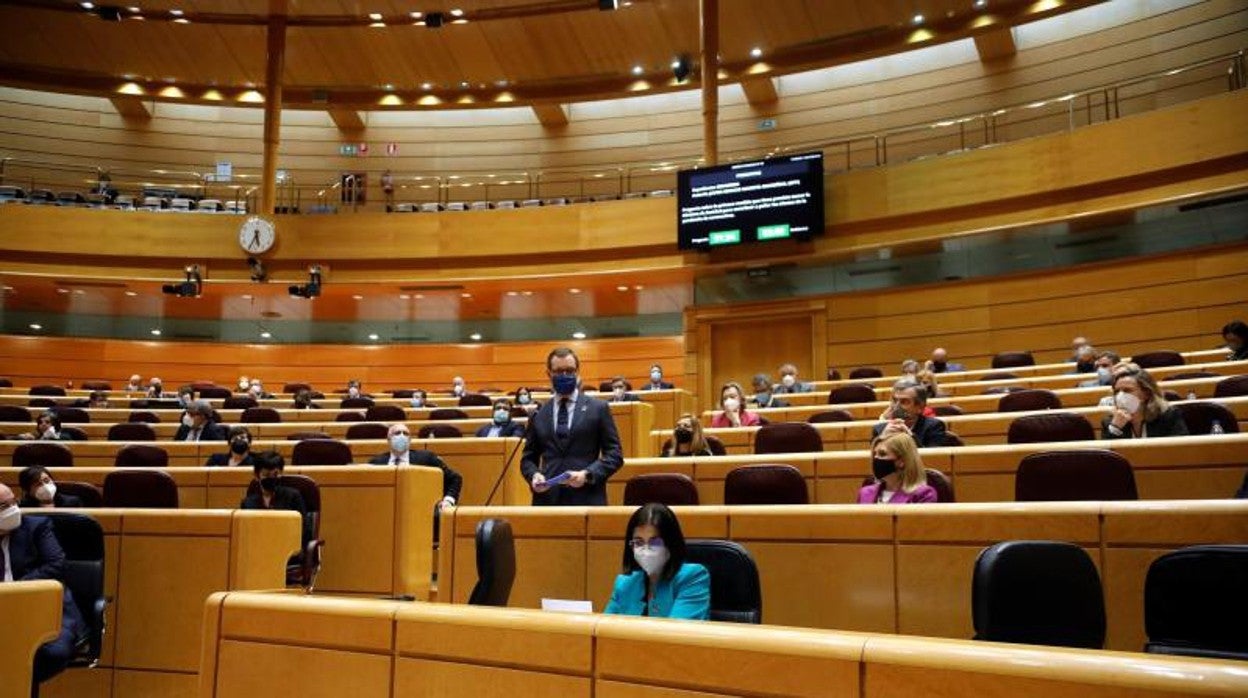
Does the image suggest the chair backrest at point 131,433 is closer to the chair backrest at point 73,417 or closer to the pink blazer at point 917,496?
the chair backrest at point 73,417

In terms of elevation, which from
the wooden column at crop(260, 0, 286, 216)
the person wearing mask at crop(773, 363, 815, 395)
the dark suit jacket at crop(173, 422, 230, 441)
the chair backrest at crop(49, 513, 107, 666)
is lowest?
the chair backrest at crop(49, 513, 107, 666)

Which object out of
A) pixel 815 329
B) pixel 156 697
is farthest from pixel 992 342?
pixel 156 697

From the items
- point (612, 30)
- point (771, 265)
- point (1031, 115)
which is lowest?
point (771, 265)

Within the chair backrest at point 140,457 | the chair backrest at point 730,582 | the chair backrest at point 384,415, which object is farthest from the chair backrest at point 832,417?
the chair backrest at point 140,457

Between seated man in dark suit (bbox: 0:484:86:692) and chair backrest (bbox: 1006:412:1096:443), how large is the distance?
454 cm

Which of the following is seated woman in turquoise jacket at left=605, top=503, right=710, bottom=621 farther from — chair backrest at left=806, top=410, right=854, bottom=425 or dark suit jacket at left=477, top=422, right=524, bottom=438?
dark suit jacket at left=477, top=422, right=524, bottom=438

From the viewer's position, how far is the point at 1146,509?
10.1 feet

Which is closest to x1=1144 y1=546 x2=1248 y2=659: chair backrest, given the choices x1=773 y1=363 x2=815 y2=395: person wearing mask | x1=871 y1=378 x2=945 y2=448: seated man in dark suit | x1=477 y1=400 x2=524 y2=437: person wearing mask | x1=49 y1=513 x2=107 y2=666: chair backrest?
x1=871 y1=378 x2=945 y2=448: seated man in dark suit

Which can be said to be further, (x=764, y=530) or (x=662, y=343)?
(x=662, y=343)

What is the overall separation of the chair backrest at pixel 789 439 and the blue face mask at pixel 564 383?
2.16 metres

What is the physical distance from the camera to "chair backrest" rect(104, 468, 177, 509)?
5.93m

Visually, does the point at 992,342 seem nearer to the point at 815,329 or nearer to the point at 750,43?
the point at 815,329

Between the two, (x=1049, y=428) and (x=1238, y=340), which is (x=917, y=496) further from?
(x=1238, y=340)

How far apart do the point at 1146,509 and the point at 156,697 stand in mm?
4251
